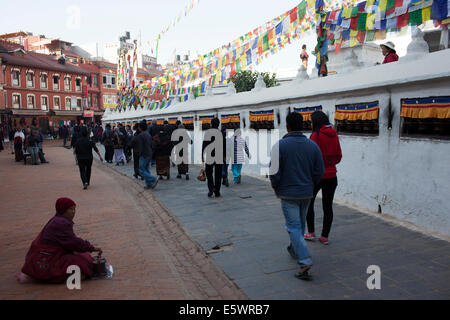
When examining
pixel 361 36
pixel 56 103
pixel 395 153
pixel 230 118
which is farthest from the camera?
pixel 56 103

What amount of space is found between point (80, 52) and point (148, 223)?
61.0 meters

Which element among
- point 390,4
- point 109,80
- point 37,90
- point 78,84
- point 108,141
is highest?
point 109,80

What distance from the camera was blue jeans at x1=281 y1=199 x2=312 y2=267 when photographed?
4016 millimetres

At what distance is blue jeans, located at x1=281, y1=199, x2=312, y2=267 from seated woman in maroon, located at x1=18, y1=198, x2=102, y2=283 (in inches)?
94.6

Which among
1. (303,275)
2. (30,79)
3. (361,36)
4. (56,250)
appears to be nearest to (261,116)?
(361,36)

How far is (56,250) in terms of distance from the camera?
4.10 meters

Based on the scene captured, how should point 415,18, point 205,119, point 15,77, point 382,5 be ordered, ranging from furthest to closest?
point 15,77 → point 205,119 → point 382,5 → point 415,18

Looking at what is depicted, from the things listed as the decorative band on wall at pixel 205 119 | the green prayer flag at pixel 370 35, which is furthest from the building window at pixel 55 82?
the green prayer flag at pixel 370 35

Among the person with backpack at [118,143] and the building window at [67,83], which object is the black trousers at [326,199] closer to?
the person with backpack at [118,143]

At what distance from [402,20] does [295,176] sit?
A: 5.29 metres

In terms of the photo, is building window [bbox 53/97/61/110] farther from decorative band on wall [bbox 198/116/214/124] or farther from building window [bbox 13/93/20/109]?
decorative band on wall [bbox 198/116/214/124]

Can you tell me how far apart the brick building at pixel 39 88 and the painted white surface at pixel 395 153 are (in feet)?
126

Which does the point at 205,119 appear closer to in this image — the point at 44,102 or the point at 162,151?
the point at 162,151
